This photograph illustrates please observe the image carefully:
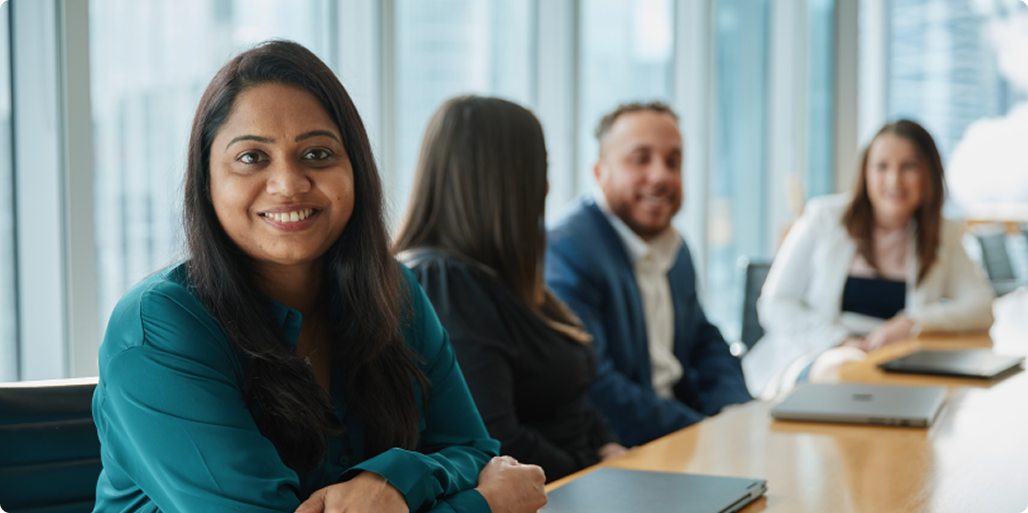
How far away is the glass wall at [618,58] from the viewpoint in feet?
13.8

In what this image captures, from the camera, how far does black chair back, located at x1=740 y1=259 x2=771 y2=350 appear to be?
10.8 ft

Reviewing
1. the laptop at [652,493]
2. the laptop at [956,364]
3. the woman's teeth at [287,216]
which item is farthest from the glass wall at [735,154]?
the woman's teeth at [287,216]

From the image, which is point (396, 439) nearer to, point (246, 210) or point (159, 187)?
point (246, 210)

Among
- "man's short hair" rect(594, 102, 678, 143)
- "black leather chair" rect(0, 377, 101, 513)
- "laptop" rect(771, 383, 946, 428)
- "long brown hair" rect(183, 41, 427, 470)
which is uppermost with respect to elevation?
"man's short hair" rect(594, 102, 678, 143)

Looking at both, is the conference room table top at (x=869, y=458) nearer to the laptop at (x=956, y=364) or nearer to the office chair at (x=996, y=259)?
the laptop at (x=956, y=364)

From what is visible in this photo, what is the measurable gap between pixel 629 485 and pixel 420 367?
0.34 metres

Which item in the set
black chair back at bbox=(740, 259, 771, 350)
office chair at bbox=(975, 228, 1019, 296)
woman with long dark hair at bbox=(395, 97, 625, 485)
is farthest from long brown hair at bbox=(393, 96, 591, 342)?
office chair at bbox=(975, 228, 1019, 296)

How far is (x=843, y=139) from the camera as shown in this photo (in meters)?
6.48

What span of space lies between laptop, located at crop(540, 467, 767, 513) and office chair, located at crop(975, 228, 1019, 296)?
342cm

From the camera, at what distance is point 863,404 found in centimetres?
176

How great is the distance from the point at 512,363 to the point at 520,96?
7.87ft

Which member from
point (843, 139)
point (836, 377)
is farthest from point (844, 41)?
point (836, 377)

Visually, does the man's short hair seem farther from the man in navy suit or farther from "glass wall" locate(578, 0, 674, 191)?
"glass wall" locate(578, 0, 674, 191)

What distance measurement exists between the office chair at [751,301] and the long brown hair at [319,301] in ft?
7.45
